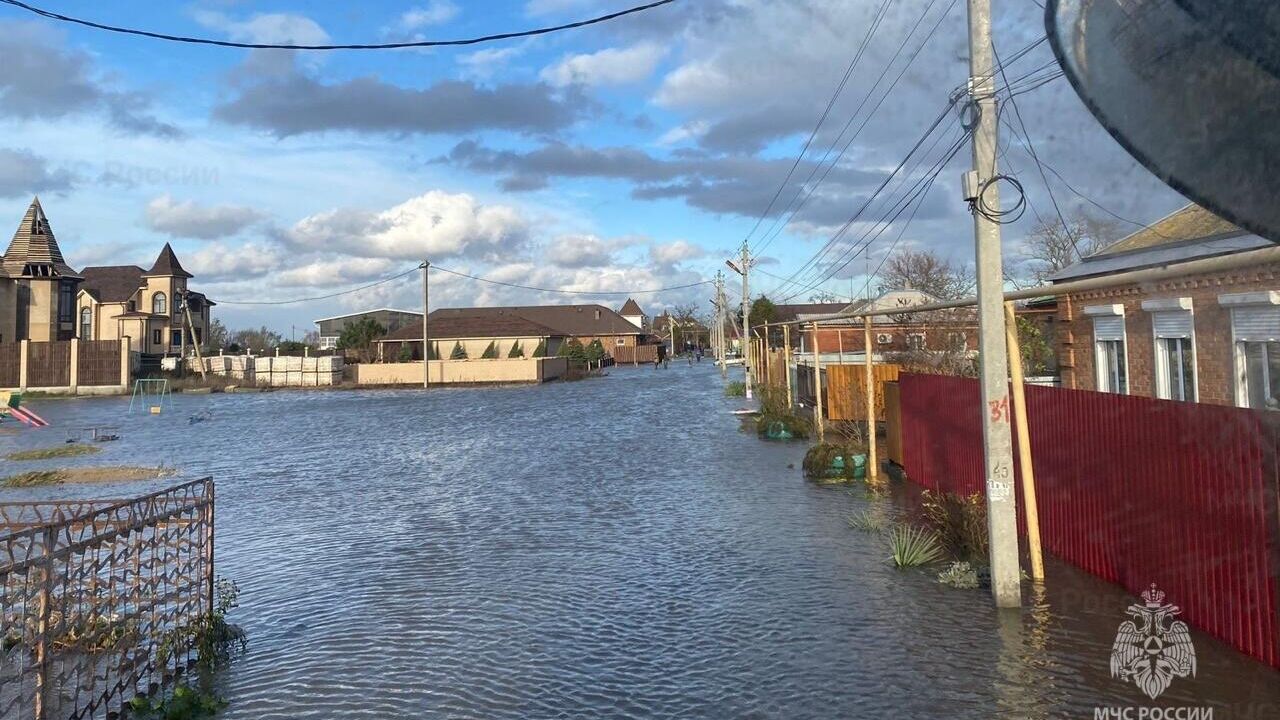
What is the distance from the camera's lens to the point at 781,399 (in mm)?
23500

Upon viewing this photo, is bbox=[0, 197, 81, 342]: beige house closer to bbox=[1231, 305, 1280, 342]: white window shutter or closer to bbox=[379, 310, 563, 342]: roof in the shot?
bbox=[379, 310, 563, 342]: roof

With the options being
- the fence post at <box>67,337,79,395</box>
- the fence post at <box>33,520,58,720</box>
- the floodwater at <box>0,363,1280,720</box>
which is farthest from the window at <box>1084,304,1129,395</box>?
the fence post at <box>67,337,79,395</box>

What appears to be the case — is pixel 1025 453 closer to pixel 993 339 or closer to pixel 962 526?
pixel 993 339

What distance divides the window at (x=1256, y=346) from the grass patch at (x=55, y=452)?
26034mm

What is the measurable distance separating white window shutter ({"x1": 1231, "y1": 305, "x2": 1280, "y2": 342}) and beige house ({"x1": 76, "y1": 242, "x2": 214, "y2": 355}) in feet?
250

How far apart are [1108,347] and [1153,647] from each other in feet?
18.4

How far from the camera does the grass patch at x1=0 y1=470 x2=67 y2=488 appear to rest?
1769cm

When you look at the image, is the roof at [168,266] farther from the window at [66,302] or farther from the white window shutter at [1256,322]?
the white window shutter at [1256,322]

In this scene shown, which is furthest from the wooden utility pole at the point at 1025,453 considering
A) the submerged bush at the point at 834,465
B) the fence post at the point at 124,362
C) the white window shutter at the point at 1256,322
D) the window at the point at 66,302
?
the window at the point at 66,302

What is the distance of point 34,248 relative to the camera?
206 ft

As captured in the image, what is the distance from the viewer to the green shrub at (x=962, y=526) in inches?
343

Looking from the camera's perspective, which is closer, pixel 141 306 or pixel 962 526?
pixel 962 526

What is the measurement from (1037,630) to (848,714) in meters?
2.13

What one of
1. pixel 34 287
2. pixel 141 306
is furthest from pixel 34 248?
pixel 141 306
